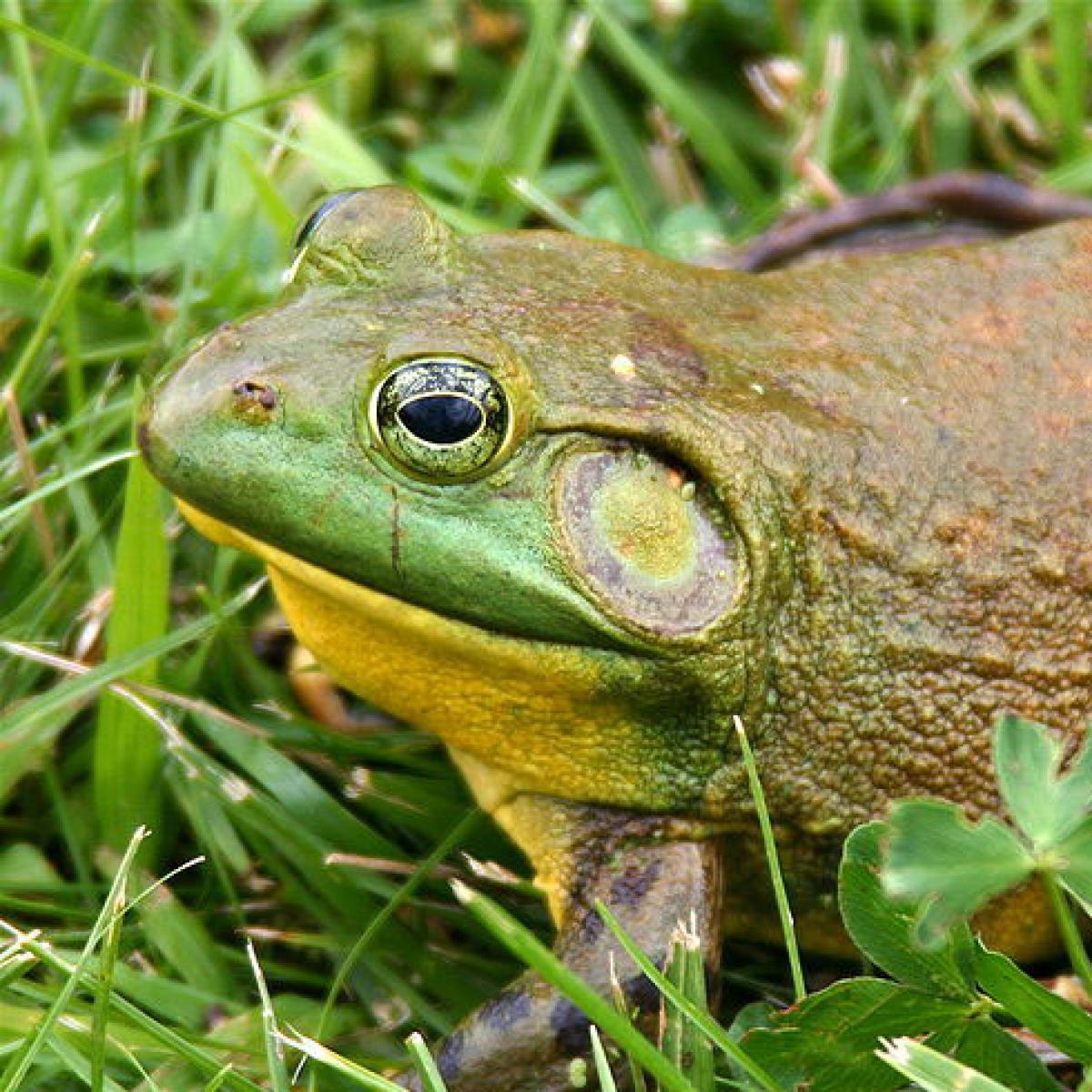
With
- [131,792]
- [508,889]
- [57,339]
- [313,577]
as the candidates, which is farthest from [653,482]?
[57,339]

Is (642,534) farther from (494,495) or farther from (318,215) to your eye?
(318,215)

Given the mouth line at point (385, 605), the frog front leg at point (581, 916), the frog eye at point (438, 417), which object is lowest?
the frog front leg at point (581, 916)

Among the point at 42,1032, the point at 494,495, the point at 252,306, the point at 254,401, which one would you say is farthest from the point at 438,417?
the point at 252,306

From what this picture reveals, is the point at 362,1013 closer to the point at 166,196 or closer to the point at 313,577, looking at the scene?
the point at 313,577

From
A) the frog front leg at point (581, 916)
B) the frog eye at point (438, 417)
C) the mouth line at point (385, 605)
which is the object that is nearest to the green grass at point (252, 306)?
the frog front leg at point (581, 916)

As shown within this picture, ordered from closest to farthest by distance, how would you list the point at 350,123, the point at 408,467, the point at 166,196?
the point at 408,467
the point at 166,196
the point at 350,123

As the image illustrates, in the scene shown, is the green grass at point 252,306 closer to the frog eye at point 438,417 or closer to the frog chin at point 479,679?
the frog chin at point 479,679
